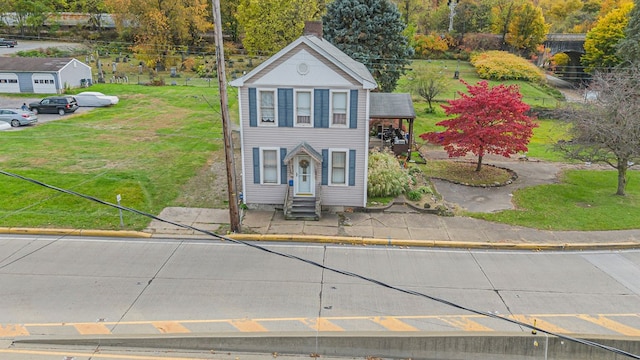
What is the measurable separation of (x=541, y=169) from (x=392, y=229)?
530 inches

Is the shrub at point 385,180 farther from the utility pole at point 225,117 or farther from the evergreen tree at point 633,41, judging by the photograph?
the evergreen tree at point 633,41

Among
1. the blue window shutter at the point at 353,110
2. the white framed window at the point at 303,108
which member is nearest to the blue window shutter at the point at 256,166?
the white framed window at the point at 303,108

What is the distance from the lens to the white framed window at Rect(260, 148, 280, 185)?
1883 centimetres

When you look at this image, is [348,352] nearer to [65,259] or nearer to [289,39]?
[65,259]

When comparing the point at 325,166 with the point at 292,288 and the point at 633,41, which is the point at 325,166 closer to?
the point at 292,288

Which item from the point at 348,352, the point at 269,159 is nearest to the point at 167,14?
the point at 269,159

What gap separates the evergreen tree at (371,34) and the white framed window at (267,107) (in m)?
18.4

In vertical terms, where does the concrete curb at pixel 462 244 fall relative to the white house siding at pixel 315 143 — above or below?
below

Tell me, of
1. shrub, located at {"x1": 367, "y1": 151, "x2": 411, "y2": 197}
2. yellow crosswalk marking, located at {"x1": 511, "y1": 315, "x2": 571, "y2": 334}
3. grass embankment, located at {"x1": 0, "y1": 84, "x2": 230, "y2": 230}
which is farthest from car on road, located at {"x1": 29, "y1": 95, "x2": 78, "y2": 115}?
yellow crosswalk marking, located at {"x1": 511, "y1": 315, "x2": 571, "y2": 334}

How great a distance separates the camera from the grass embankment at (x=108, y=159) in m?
18.3

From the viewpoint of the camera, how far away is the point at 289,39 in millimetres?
48125

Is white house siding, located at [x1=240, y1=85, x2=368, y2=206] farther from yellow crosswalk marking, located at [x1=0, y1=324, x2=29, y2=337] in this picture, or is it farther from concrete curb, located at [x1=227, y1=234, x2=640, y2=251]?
yellow crosswalk marking, located at [x1=0, y1=324, x2=29, y2=337]

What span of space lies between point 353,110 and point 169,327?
34.7 feet

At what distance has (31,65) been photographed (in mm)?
41844
